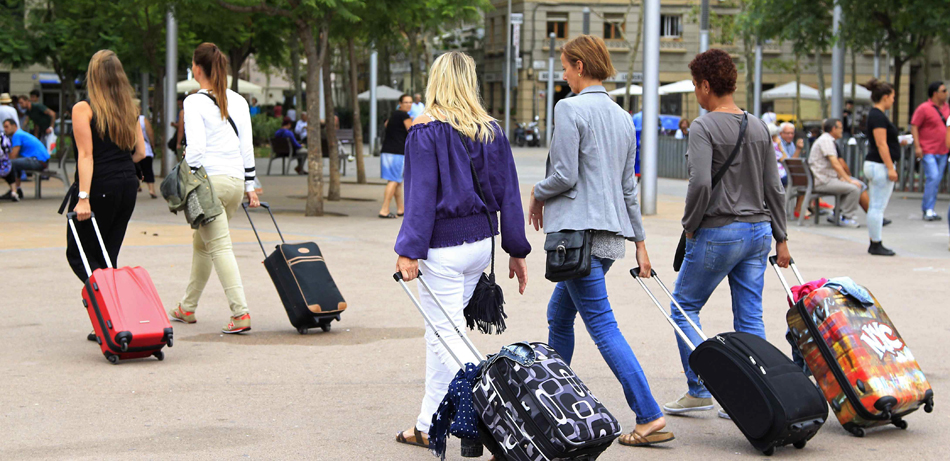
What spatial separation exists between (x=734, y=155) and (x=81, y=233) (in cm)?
405

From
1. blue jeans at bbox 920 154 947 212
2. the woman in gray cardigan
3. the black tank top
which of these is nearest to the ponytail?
the black tank top

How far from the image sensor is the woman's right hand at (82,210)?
6320 mm

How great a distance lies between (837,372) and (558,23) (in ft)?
173

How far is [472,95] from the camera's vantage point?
173 inches

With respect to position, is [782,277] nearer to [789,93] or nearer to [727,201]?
[727,201]

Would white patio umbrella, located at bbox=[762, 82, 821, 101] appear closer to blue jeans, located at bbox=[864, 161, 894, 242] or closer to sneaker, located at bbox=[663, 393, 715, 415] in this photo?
blue jeans, located at bbox=[864, 161, 894, 242]

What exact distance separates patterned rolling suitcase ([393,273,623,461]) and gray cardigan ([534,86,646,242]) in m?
0.84

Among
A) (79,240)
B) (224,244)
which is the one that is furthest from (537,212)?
(79,240)

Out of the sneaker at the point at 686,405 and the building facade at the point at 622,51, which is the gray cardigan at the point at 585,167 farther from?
the building facade at the point at 622,51

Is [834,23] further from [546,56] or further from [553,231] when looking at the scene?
[546,56]

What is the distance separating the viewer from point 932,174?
13594mm

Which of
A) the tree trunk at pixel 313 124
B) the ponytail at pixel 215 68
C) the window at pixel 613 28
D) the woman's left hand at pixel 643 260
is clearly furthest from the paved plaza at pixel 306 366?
the window at pixel 613 28

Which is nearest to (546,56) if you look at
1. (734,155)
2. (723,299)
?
(723,299)

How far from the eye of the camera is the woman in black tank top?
640 cm
